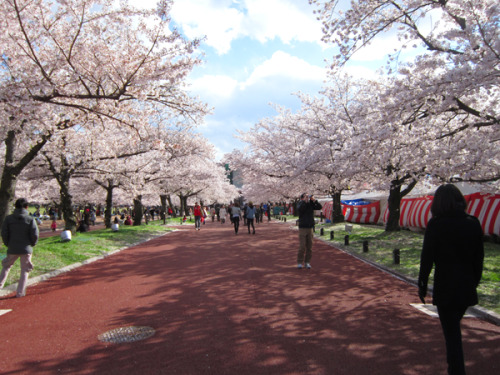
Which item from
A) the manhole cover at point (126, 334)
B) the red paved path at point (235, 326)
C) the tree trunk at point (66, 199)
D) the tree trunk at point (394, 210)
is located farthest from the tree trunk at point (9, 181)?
the tree trunk at point (394, 210)

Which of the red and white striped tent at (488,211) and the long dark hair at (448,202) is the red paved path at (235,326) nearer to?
the long dark hair at (448,202)

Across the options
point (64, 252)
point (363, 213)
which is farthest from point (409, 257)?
→ point (363, 213)

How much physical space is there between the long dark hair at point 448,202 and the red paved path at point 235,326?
159 cm

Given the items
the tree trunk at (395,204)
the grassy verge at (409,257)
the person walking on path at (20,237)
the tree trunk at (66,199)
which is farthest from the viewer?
the tree trunk at (395,204)

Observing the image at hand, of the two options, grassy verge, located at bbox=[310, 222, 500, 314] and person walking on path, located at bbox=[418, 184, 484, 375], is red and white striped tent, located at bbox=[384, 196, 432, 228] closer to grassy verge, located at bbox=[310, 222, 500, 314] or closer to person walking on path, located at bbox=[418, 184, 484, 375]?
grassy verge, located at bbox=[310, 222, 500, 314]

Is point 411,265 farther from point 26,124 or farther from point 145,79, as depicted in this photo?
point 26,124

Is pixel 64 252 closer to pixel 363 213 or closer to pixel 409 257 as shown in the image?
pixel 409 257

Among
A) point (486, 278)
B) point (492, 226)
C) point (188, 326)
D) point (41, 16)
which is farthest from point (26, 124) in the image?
point (492, 226)

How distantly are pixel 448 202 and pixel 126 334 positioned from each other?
4.04 m

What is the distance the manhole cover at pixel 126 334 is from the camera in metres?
4.55

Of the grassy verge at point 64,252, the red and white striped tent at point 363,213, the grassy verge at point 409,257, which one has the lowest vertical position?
the grassy verge at point 409,257

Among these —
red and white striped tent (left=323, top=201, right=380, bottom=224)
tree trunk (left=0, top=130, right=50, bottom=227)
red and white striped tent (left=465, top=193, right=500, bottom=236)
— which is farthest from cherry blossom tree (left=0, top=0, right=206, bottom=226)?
red and white striped tent (left=323, top=201, right=380, bottom=224)

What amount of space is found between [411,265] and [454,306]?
6.91m

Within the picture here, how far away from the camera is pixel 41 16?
855cm
